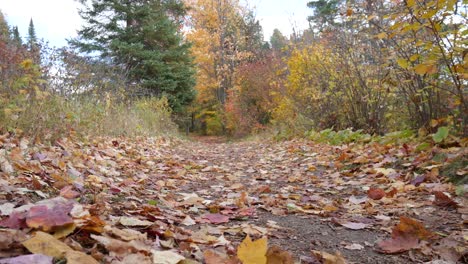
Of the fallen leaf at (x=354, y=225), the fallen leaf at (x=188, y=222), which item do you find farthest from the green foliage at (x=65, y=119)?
the fallen leaf at (x=354, y=225)

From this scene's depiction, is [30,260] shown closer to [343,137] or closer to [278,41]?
[343,137]

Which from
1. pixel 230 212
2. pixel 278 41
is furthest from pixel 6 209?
pixel 278 41

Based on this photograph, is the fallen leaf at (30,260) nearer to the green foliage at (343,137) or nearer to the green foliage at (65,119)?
the green foliage at (65,119)

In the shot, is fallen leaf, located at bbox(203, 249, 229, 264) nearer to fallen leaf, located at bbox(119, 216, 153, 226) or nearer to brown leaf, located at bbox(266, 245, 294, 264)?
brown leaf, located at bbox(266, 245, 294, 264)

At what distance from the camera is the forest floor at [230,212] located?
4.02ft

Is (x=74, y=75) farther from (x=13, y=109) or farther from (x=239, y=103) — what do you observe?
(x=239, y=103)

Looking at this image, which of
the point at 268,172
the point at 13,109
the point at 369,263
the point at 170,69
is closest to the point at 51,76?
the point at 13,109

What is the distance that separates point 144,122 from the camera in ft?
31.4

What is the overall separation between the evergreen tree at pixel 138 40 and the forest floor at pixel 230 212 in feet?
36.7

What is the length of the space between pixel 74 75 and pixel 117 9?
32.4 ft

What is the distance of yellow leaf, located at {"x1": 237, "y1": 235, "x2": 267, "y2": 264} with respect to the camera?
3.98 feet

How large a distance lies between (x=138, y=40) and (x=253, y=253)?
15341 mm

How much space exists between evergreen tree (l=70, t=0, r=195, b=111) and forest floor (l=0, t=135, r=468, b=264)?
11.2 m

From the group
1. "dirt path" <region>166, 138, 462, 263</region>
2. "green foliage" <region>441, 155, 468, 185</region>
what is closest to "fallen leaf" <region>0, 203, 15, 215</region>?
"dirt path" <region>166, 138, 462, 263</region>
